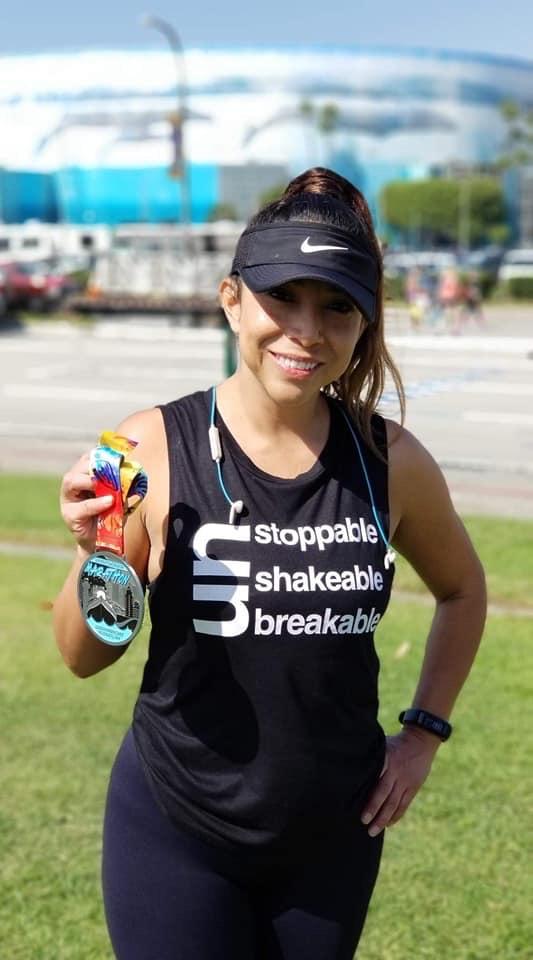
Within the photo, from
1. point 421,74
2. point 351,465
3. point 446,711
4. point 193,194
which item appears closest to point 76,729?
point 446,711

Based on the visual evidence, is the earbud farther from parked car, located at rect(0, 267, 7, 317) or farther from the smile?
parked car, located at rect(0, 267, 7, 317)

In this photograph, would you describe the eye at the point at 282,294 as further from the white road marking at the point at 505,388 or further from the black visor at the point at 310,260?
the white road marking at the point at 505,388

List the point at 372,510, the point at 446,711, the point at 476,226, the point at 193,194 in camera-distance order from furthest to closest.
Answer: the point at 193,194, the point at 476,226, the point at 446,711, the point at 372,510

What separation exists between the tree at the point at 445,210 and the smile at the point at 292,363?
9508cm

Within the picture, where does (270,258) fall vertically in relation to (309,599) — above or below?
above

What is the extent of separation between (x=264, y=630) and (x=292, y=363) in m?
0.42

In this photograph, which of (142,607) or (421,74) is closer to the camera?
(142,607)

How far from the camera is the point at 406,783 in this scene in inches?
86.2

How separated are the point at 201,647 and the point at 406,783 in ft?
1.65

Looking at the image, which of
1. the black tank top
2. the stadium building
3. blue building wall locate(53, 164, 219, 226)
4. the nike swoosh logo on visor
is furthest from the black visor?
the stadium building

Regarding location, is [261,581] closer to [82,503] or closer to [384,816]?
[82,503]

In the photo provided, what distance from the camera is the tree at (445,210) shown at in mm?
94312

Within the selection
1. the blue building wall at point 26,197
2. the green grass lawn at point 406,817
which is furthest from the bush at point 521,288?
the blue building wall at point 26,197

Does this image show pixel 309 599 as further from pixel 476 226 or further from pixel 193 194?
pixel 193 194
